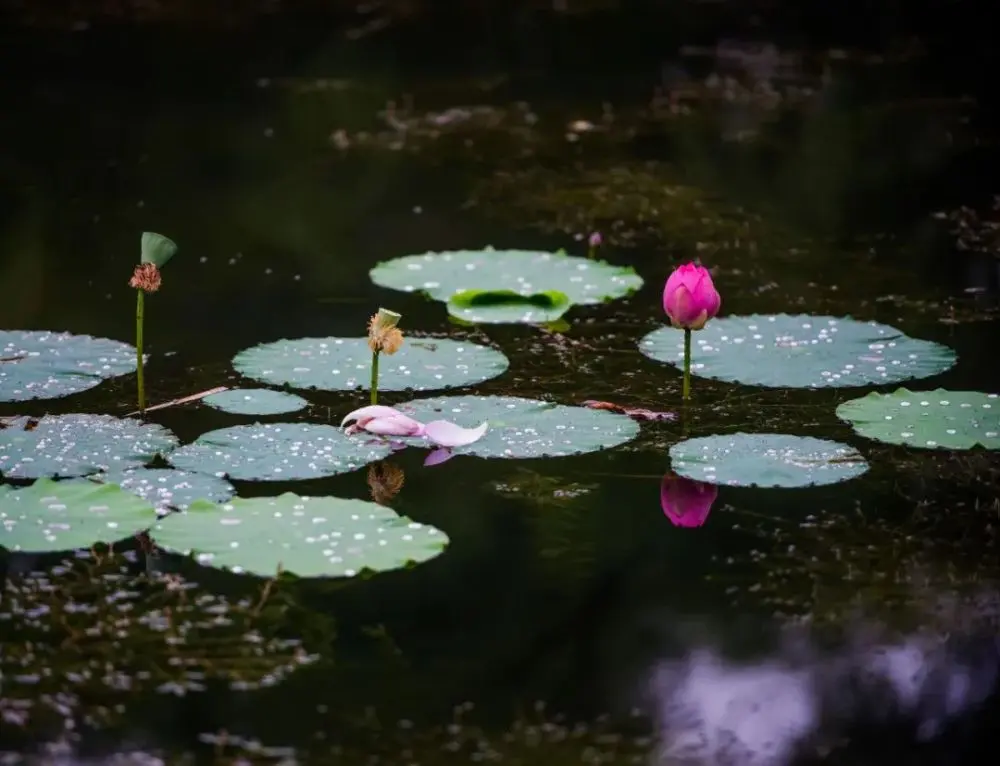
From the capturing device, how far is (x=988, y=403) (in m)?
3.10

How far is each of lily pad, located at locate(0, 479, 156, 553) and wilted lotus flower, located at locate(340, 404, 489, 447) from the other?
51 cm

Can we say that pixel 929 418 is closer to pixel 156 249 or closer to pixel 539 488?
pixel 539 488

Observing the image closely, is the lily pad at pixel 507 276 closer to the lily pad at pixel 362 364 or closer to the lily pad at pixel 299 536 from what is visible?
the lily pad at pixel 362 364

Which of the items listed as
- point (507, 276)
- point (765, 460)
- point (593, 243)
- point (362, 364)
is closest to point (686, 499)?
point (765, 460)

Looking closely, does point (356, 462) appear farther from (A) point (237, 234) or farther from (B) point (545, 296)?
(A) point (237, 234)

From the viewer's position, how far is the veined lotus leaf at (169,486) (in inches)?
104

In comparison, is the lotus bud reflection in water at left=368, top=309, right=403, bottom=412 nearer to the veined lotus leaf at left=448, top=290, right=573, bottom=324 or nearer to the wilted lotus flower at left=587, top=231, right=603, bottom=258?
the veined lotus leaf at left=448, top=290, right=573, bottom=324

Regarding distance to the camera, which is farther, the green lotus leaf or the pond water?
the green lotus leaf

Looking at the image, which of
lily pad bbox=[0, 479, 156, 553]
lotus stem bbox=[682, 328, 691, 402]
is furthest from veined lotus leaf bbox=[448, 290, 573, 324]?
lily pad bbox=[0, 479, 156, 553]

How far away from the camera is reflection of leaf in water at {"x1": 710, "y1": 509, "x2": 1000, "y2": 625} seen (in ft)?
7.82

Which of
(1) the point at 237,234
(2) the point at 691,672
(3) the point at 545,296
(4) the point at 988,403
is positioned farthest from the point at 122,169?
(2) the point at 691,672

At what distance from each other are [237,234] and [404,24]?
4903 millimetres

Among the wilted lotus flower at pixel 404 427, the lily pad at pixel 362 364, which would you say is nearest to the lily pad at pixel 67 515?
the wilted lotus flower at pixel 404 427

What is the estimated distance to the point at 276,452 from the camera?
9.32ft
